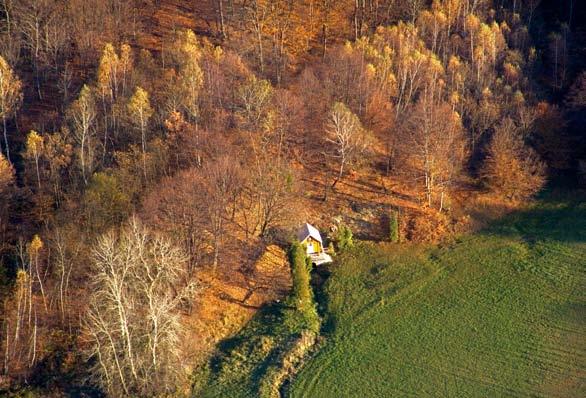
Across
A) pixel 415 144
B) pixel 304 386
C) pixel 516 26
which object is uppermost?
pixel 516 26

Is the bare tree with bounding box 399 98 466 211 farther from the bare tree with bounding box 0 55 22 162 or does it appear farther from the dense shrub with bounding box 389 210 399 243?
the bare tree with bounding box 0 55 22 162

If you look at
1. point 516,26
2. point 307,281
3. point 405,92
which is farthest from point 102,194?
point 516,26

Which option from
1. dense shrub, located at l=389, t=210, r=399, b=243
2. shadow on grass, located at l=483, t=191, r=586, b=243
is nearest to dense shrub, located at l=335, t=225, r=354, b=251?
dense shrub, located at l=389, t=210, r=399, b=243

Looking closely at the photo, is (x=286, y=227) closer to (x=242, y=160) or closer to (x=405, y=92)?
(x=242, y=160)

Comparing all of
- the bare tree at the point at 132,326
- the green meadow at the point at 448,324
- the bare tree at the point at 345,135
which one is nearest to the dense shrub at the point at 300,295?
the green meadow at the point at 448,324

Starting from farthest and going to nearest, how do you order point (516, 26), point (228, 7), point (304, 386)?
1. point (228, 7)
2. point (516, 26)
3. point (304, 386)

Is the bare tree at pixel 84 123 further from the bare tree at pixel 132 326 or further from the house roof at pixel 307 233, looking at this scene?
the house roof at pixel 307 233
